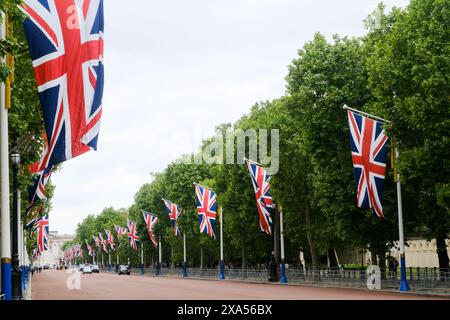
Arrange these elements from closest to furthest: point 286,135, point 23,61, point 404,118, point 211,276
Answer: point 23,61 < point 404,118 < point 286,135 < point 211,276

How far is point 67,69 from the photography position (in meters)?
14.4

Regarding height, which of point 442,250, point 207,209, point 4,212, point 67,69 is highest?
point 67,69

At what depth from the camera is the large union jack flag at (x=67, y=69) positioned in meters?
14.2

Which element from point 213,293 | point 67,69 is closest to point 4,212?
point 67,69

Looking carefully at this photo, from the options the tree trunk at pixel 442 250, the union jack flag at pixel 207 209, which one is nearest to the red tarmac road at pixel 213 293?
the tree trunk at pixel 442 250

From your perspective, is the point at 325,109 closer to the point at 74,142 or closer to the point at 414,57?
the point at 414,57

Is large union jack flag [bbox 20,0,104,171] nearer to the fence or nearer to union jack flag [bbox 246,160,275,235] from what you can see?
the fence

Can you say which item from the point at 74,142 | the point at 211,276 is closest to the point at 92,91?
the point at 74,142

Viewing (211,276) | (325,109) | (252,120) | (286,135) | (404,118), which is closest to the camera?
(404,118)

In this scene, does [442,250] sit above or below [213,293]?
above

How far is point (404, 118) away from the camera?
1272 inches

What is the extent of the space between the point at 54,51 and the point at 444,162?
20.7 meters

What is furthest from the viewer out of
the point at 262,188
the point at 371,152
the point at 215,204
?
the point at 215,204

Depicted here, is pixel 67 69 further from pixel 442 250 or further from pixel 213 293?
pixel 442 250
